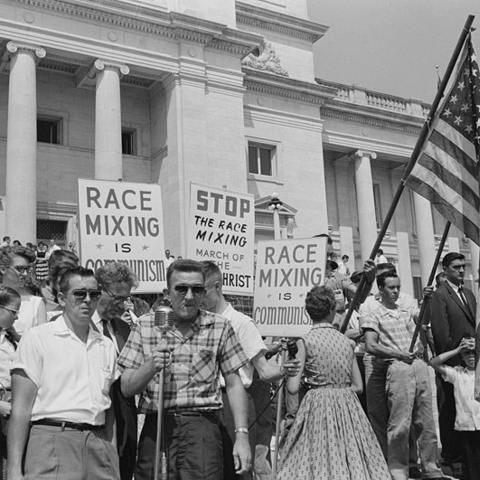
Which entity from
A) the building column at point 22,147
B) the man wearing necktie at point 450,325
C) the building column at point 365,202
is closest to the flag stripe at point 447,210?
the man wearing necktie at point 450,325

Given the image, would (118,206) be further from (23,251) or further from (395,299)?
(395,299)

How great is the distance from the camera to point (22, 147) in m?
20.6

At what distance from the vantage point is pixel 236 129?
25.9 metres

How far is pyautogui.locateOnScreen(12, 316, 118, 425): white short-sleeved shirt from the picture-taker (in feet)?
12.9

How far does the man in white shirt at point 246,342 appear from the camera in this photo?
496cm

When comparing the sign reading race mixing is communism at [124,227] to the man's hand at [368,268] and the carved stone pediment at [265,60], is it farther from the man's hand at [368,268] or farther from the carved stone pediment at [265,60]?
the carved stone pediment at [265,60]

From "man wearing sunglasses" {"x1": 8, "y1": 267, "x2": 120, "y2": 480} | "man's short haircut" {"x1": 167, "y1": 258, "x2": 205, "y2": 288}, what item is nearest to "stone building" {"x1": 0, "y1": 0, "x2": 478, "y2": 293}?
"man wearing sunglasses" {"x1": 8, "y1": 267, "x2": 120, "y2": 480}

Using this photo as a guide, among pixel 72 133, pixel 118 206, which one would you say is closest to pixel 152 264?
pixel 118 206

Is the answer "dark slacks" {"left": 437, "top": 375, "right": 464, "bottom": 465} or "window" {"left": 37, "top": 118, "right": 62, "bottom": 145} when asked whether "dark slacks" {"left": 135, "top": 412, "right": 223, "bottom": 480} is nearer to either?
"dark slacks" {"left": 437, "top": 375, "right": 464, "bottom": 465}

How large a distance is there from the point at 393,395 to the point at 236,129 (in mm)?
19875

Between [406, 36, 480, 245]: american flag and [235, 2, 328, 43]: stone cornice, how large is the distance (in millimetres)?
24729

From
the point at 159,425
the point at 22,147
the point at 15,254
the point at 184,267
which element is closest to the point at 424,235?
the point at 22,147

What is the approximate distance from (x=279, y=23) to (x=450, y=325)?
2659 centimetres

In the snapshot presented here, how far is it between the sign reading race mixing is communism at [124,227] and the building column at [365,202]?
78.5 ft
